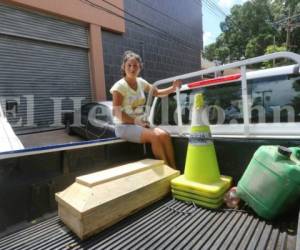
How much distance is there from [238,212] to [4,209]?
1.79 metres

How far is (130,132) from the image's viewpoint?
3.17 metres

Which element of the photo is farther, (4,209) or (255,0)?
(255,0)

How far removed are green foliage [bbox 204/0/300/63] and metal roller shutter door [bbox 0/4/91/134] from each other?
820 inches

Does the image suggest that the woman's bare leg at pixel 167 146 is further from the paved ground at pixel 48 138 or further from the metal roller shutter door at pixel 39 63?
the metal roller shutter door at pixel 39 63

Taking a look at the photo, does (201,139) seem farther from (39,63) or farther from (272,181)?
(39,63)

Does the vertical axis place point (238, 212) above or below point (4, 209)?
below

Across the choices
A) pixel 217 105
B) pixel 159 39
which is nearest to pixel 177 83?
pixel 217 105

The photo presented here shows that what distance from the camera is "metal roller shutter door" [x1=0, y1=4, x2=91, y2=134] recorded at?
303 inches

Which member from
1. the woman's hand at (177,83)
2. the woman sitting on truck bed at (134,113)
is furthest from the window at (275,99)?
the woman sitting on truck bed at (134,113)

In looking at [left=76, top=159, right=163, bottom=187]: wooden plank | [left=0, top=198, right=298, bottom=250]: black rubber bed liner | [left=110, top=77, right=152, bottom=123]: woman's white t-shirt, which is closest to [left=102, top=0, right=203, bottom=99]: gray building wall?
[left=110, top=77, right=152, bottom=123]: woman's white t-shirt

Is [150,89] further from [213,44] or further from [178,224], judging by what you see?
[213,44]

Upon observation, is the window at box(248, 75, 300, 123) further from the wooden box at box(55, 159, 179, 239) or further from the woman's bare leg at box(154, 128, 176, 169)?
the wooden box at box(55, 159, 179, 239)

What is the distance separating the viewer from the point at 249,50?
26125 mm

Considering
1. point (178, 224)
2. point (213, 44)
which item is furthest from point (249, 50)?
point (178, 224)
